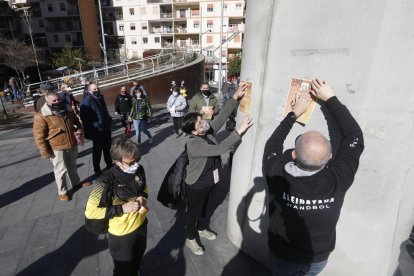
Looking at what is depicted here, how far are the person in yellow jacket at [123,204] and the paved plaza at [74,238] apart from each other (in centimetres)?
79

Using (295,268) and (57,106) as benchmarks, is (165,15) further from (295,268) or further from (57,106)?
(295,268)

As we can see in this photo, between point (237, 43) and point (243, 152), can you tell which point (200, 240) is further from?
point (237, 43)

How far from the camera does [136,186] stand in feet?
7.77

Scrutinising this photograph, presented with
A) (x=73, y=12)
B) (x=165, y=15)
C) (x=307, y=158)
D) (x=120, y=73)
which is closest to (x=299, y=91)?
(x=307, y=158)

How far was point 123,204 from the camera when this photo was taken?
2.26m

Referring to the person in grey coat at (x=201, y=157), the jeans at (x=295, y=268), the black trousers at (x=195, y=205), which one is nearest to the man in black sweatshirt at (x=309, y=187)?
the jeans at (x=295, y=268)

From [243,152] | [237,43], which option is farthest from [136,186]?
[237,43]

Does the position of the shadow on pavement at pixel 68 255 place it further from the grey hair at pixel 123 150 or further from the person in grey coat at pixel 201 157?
the grey hair at pixel 123 150

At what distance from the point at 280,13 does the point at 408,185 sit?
1.89m

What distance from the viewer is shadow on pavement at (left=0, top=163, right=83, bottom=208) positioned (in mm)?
4688

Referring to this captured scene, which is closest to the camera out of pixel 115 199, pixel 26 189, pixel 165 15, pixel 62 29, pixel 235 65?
pixel 115 199

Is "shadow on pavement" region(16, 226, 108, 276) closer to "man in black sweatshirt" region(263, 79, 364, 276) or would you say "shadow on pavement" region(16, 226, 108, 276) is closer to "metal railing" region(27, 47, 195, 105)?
"man in black sweatshirt" region(263, 79, 364, 276)

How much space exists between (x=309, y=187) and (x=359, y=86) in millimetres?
969

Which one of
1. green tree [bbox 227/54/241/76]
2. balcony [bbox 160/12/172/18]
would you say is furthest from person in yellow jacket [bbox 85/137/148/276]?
balcony [bbox 160/12/172/18]
